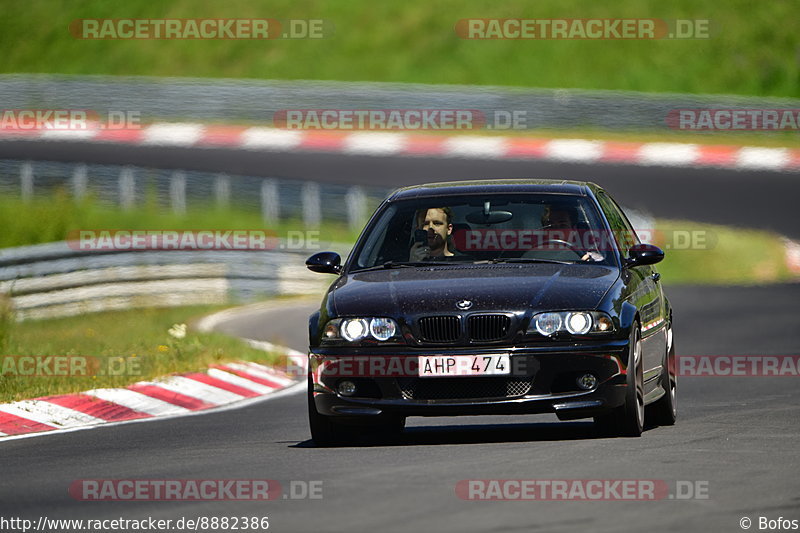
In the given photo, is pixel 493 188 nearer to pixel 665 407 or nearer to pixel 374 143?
pixel 665 407

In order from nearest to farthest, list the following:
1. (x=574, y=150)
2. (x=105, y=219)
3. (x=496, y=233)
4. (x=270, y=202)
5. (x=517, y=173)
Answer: (x=496, y=233)
(x=105, y=219)
(x=270, y=202)
(x=517, y=173)
(x=574, y=150)

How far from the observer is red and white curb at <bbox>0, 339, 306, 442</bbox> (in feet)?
38.8

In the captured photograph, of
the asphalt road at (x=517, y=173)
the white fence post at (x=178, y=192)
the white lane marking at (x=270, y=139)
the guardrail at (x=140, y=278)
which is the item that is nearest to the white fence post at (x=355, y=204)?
the white fence post at (x=178, y=192)

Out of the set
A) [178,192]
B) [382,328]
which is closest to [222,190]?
[178,192]

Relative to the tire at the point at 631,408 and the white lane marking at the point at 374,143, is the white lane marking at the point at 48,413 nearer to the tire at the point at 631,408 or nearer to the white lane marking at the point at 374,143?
the tire at the point at 631,408

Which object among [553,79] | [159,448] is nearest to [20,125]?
[553,79]

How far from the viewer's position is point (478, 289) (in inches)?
379

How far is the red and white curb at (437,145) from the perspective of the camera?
29.7 meters

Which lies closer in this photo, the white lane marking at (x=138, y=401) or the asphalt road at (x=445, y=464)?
the asphalt road at (x=445, y=464)

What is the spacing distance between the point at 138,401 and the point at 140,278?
26.4 feet

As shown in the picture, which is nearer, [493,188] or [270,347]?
[493,188]

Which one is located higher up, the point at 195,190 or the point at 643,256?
the point at 643,256

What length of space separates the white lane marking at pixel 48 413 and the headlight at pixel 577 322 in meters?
3.99

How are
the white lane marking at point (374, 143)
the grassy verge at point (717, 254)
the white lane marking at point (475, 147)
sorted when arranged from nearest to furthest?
the grassy verge at point (717, 254) < the white lane marking at point (475, 147) < the white lane marking at point (374, 143)
